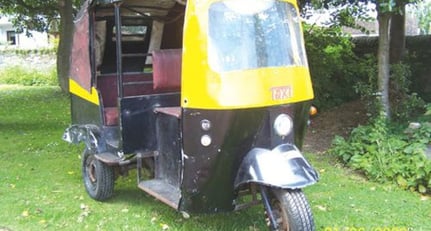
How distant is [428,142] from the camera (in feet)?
20.7

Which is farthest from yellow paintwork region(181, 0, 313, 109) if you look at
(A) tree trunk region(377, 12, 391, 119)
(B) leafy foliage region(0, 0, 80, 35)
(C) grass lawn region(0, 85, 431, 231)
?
(B) leafy foliage region(0, 0, 80, 35)

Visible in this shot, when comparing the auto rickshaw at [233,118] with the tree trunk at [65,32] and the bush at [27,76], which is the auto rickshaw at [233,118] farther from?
the bush at [27,76]

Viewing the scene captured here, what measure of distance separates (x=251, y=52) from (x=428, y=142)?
3269 millimetres

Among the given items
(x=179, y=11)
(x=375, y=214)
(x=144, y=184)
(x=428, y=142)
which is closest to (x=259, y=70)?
(x=144, y=184)

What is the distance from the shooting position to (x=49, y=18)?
56.0 ft

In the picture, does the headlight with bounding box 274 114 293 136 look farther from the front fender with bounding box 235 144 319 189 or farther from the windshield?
the windshield

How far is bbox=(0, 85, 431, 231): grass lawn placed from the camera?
4.85 meters

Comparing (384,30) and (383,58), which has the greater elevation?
(384,30)

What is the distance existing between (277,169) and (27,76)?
19992 mm

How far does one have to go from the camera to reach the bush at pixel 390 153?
5.74 metres

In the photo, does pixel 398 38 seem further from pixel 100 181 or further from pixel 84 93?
pixel 100 181

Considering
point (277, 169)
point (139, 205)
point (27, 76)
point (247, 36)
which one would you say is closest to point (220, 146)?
point (277, 169)

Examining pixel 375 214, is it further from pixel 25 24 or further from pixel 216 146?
pixel 25 24

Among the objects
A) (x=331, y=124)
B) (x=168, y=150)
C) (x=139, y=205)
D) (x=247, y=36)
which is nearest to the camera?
(x=247, y=36)
